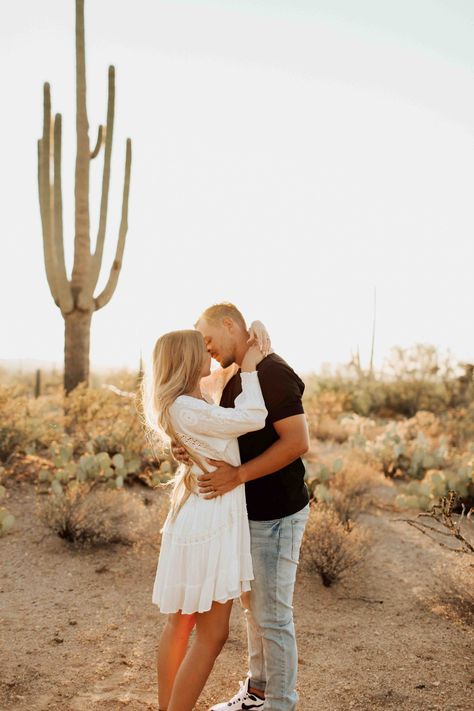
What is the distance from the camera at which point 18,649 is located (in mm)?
4445

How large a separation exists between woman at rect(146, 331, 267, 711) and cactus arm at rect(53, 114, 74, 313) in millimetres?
7641

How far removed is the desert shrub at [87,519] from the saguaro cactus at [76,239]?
403 cm

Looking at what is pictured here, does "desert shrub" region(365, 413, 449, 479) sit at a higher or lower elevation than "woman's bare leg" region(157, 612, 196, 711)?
lower

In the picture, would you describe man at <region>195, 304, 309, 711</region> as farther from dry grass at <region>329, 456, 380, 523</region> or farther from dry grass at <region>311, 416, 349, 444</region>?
dry grass at <region>311, 416, 349, 444</region>

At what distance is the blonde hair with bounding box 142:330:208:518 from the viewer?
3.07m

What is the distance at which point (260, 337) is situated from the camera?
324 centimetres

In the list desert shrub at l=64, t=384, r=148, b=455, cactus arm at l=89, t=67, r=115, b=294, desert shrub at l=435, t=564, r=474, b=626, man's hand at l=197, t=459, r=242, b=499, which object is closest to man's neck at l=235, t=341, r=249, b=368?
man's hand at l=197, t=459, r=242, b=499

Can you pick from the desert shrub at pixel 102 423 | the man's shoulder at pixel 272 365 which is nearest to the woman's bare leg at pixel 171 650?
the man's shoulder at pixel 272 365

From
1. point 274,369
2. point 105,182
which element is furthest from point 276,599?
point 105,182

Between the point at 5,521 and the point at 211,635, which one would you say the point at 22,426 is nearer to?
the point at 5,521

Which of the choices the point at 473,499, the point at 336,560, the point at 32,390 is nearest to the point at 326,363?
the point at 32,390

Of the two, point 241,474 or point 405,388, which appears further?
point 405,388

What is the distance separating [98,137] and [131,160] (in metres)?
0.63

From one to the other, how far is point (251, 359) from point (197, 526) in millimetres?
761
